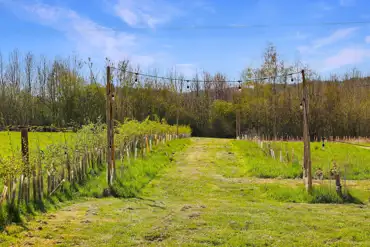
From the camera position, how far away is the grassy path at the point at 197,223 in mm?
5754

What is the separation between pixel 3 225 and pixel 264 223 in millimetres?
4454

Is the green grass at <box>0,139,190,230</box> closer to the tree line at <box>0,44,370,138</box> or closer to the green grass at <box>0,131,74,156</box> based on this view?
the green grass at <box>0,131,74,156</box>

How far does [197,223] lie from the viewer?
6.70 m

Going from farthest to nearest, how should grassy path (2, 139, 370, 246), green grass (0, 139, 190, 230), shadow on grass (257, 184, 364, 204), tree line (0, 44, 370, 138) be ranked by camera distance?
tree line (0, 44, 370, 138)
shadow on grass (257, 184, 364, 204)
green grass (0, 139, 190, 230)
grassy path (2, 139, 370, 246)

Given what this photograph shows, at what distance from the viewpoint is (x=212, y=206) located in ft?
27.1

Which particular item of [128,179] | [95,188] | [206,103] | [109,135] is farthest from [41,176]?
[206,103]

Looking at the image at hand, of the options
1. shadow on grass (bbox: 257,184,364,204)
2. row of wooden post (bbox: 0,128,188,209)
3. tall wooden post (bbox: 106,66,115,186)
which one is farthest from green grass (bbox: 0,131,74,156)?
shadow on grass (bbox: 257,184,364,204)

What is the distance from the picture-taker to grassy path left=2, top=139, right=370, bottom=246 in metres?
5.75

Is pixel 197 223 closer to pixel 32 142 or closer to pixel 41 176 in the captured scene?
pixel 41 176

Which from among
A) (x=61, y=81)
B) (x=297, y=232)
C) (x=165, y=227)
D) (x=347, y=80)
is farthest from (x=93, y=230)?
(x=347, y=80)

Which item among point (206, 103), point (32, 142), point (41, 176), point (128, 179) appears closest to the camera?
point (41, 176)

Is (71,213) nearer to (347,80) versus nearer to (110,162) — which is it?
(110,162)

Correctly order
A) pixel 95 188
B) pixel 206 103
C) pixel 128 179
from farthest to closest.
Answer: pixel 206 103 → pixel 128 179 → pixel 95 188

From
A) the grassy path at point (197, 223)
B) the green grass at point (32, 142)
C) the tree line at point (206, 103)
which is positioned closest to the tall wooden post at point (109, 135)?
the grassy path at point (197, 223)
